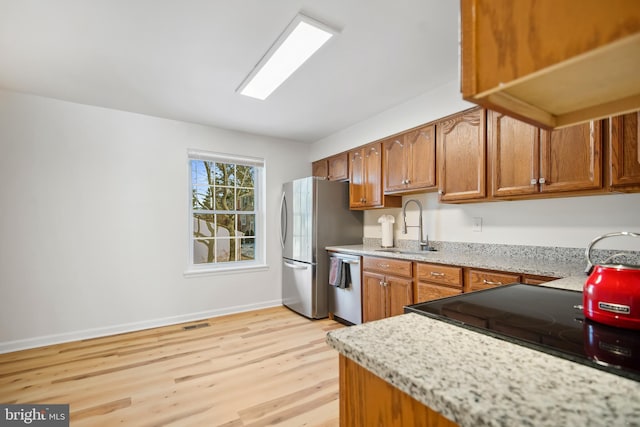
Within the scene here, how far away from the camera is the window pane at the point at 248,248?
167 inches

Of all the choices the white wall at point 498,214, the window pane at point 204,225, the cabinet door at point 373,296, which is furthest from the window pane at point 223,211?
the cabinet door at point 373,296

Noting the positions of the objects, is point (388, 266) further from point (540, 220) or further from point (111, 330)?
point (111, 330)

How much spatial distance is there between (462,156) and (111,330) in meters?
4.02

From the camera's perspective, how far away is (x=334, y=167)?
4.23 metres

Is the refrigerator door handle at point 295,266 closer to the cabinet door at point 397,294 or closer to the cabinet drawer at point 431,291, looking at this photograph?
the cabinet door at point 397,294

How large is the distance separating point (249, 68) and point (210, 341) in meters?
2.64

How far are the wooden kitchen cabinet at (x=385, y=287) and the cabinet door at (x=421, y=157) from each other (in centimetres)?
83

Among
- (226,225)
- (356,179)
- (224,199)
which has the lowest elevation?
(226,225)

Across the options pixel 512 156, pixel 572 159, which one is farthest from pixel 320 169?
pixel 572 159

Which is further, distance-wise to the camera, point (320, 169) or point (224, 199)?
point (320, 169)

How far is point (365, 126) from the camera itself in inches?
145

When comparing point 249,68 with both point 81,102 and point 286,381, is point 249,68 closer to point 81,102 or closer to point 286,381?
point 81,102

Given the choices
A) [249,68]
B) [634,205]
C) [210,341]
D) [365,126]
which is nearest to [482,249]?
[634,205]

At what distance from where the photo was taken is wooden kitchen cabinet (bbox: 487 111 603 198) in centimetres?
186
